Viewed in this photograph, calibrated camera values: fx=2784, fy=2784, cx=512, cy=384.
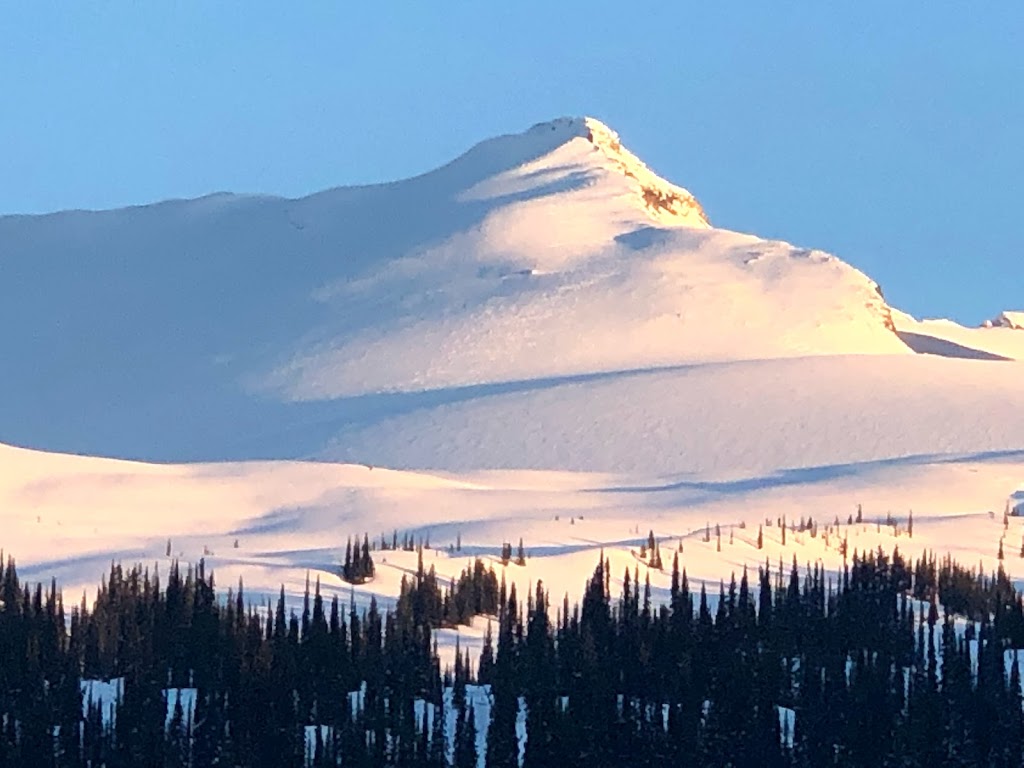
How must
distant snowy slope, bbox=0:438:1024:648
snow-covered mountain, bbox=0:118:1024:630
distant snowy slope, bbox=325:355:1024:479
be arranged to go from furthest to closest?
1. distant snowy slope, bbox=325:355:1024:479
2. snow-covered mountain, bbox=0:118:1024:630
3. distant snowy slope, bbox=0:438:1024:648

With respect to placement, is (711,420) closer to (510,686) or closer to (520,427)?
(520,427)

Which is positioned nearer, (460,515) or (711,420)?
(460,515)

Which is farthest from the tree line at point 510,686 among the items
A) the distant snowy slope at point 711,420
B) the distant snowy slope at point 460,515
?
the distant snowy slope at point 711,420

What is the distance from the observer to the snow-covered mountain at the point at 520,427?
336 feet

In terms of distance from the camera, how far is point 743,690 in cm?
6322

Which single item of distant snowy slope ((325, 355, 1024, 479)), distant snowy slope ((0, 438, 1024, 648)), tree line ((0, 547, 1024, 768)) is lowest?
tree line ((0, 547, 1024, 768))

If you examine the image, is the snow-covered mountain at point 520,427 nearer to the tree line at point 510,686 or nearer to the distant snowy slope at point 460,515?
the distant snowy slope at point 460,515

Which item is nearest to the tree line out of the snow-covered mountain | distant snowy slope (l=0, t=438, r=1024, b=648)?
distant snowy slope (l=0, t=438, r=1024, b=648)

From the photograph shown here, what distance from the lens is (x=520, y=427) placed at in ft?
514

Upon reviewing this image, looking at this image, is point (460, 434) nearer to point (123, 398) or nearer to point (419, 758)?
point (123, 398)

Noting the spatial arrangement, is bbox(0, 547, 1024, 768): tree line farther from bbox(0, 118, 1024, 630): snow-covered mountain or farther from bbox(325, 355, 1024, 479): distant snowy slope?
bbox(325, 355, 1024, 479): distant snowy slope

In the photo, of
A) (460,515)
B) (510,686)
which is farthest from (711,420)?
(510,686)

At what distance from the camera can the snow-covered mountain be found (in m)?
102

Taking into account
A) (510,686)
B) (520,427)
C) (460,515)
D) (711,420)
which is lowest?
(510,686)
